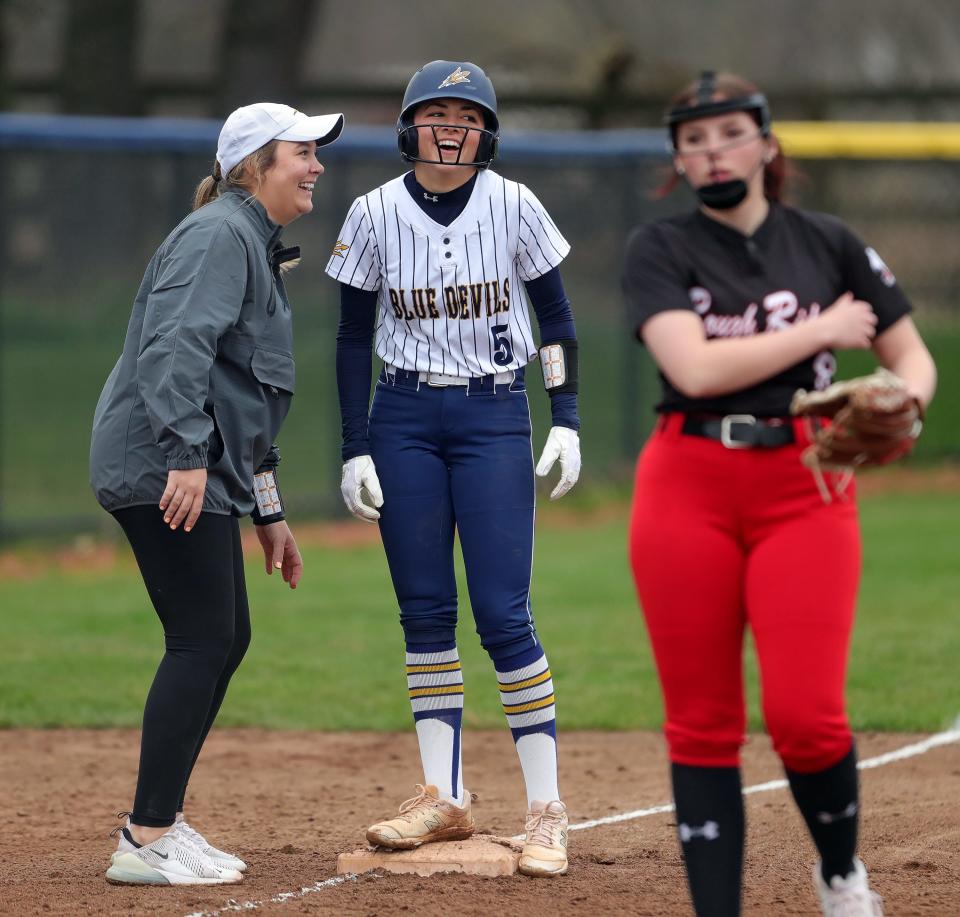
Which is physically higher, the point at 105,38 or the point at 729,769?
the point at 105,38

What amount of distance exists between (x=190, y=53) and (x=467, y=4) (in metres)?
5.42

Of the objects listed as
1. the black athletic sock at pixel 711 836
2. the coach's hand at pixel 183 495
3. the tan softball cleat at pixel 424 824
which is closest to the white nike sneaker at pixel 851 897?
the black athletic sock at pixel 711 836

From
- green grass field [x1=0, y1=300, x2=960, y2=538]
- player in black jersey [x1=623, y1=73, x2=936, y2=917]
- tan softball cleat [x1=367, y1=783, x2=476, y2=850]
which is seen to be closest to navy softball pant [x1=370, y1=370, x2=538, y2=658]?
tan softball cleat [x1=367, y1=783, x2=476, y2=850]

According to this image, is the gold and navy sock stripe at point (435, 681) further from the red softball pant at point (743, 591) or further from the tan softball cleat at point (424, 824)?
the red softball pant at point (743, 591)

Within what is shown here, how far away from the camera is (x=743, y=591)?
136 inches

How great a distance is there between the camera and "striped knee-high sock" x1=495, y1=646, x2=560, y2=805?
4508 mm

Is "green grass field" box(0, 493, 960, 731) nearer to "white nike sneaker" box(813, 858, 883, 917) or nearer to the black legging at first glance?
the black legging

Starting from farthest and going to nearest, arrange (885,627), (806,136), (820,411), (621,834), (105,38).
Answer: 1. (105,38)
2. (806,136)
3. (885,627)
4. (621,834)
5. (820,411)

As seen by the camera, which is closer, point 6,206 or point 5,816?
point 5,816

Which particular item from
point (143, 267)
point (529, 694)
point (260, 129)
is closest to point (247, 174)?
point (260, 129)

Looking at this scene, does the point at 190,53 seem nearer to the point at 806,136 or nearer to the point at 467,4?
the point at 467,4

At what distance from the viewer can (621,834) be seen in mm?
5008

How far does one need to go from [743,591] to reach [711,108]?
1041mm

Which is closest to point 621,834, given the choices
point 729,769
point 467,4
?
point 729,769
